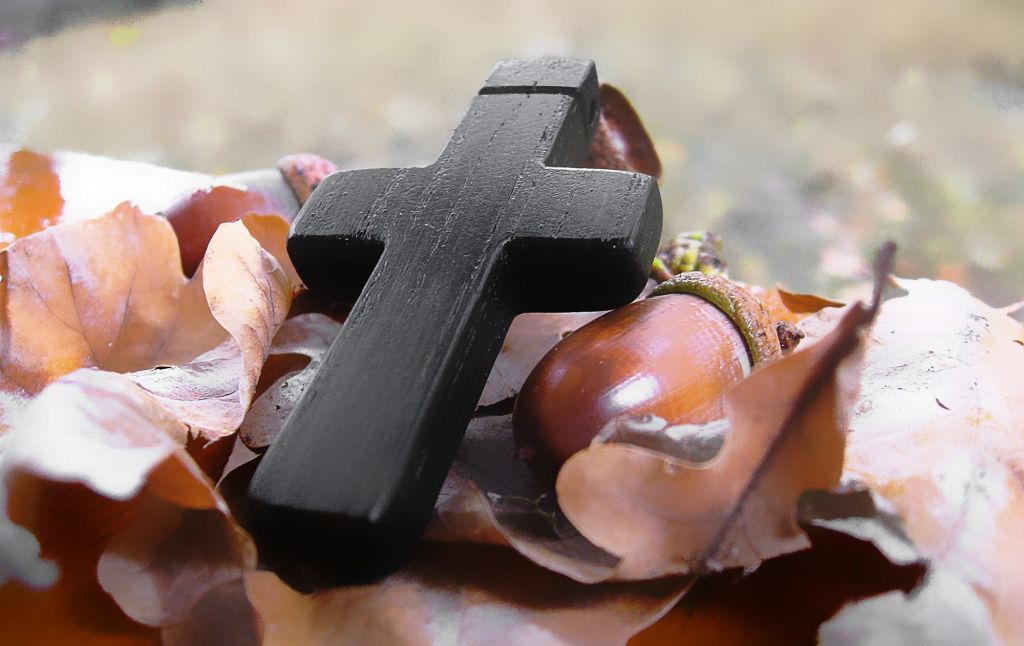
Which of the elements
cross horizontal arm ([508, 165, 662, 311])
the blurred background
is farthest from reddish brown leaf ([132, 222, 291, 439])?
the blurred background

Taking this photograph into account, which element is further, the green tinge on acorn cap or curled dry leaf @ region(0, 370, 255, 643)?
the green tinge on acorn cap

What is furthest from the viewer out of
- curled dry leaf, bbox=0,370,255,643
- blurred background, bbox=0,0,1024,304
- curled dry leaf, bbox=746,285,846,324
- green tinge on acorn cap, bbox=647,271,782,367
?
blurred background, bbox=0,0,1024,304

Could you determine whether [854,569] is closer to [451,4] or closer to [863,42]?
[863,42]

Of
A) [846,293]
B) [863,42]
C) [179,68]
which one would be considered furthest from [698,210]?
[179,68]

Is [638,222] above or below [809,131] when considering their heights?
above

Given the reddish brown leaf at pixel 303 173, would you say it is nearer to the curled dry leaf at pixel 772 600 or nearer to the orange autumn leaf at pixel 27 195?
the orange autumn leaf at pixel 27 195

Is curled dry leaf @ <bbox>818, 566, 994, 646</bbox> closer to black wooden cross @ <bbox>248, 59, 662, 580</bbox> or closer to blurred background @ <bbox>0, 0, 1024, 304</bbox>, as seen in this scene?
black wooden cross @ <bbox>248, 59, 662, 580</bbox>

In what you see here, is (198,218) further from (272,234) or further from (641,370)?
(641,370)
